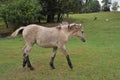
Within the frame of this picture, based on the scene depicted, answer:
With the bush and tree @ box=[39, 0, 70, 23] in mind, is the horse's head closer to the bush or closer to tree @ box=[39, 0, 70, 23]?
the bush

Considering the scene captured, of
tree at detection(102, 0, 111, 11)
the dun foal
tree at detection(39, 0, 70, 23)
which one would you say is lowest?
tree at detection(102, 0, 111, 11)

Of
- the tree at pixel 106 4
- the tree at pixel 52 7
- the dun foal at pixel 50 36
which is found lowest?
the tree at pixel 106 4

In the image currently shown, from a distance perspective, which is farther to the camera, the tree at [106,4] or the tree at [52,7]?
the tree at [106,4]

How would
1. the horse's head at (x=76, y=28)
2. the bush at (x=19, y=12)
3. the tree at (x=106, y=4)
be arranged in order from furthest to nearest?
the tree at (x=106, y=4)
the bush at (x=19, y=12)
the horse's head at (x=76, y=28)

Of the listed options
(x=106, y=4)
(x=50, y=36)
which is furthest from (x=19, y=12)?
(x=106, y=4)

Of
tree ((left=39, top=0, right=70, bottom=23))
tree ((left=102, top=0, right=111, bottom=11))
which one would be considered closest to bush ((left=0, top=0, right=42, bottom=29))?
tree ((left=39, top=0, right=70, bottom=23))

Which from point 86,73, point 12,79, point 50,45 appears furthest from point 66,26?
point 12,79

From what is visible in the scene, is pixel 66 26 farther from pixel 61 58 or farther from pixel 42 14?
pixel 42 14

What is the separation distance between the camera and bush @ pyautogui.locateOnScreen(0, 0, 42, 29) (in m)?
30.9

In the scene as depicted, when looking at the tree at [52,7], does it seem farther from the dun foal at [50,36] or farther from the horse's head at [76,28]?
the dun foal at [50,36]

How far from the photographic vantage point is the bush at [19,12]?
1216 inches

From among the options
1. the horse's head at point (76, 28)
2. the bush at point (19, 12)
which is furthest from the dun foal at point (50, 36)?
the bush at point (19, 12)

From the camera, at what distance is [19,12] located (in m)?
30.9

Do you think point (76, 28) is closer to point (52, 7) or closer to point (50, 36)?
point (50, 36)
